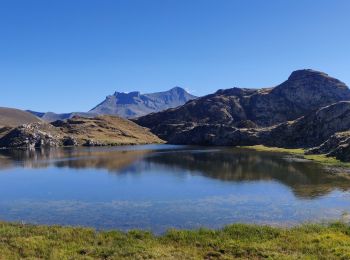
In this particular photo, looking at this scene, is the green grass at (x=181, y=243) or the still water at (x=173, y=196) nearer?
the green grass at (x=181, y=243)

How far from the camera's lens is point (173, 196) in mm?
80688

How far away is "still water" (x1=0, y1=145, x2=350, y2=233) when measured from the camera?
2367 inches

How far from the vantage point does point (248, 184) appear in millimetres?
96688

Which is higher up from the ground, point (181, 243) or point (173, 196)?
point (173, 196)

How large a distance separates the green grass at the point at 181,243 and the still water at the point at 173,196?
612cm

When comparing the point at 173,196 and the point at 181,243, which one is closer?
the point at 181,243

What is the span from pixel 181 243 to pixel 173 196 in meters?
35.9

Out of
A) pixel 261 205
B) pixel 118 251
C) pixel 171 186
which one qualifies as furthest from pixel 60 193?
pixel 118 251

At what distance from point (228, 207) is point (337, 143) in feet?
338

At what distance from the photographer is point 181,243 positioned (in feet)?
147

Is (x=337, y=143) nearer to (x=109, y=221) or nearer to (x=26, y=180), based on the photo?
(x=26, y=180)

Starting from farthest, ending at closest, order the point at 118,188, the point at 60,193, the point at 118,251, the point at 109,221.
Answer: the point at 118,188 → the point at 60,193 → the point at 109,221 → the point at 118,251

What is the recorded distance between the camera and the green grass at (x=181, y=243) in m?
40.1

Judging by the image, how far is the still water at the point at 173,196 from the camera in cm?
6012
